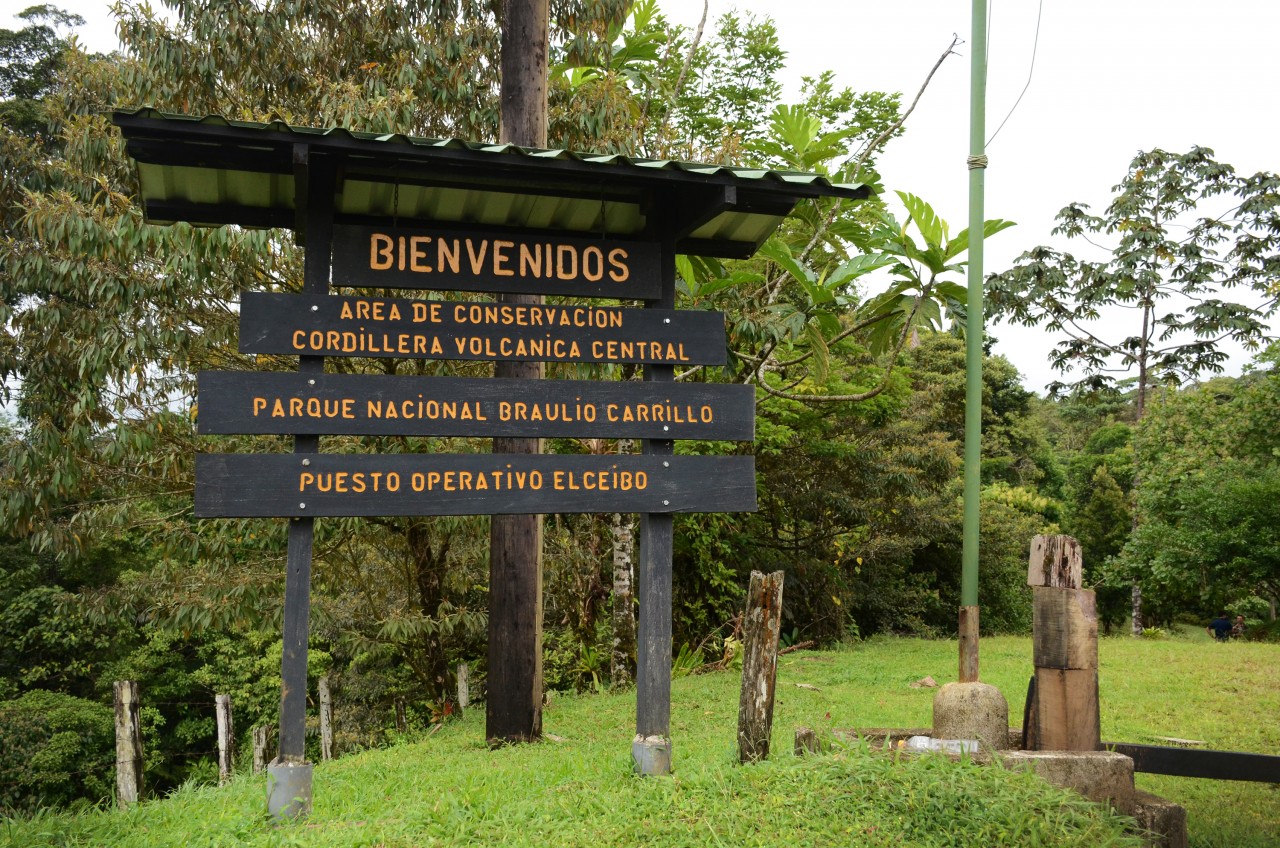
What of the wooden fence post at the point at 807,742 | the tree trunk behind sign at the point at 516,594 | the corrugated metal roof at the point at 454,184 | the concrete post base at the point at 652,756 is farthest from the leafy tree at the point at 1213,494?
the concrete post base at the point at 652,756

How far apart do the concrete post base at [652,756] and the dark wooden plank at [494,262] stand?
8.24 ft

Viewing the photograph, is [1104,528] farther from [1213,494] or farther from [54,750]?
[54,750]

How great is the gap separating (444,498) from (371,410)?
23.2 inches

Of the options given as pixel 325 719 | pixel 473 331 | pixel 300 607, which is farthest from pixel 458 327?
pixel 325 719

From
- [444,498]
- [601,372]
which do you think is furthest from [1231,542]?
[444,498]

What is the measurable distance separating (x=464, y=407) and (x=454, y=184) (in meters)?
1.24

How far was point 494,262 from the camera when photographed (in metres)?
5.62

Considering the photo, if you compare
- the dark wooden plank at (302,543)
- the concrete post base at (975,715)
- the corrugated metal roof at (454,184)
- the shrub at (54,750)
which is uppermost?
the corrugated metal roof at (454,184)

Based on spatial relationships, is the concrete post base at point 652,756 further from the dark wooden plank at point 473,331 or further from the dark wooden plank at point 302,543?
the dark wooden plank at point 473,331

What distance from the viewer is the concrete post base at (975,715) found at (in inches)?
221

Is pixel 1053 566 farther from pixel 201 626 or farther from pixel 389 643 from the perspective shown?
pixel 389 643

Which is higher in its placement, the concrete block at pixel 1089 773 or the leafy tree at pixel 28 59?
the leafy tree at pixel 28 59

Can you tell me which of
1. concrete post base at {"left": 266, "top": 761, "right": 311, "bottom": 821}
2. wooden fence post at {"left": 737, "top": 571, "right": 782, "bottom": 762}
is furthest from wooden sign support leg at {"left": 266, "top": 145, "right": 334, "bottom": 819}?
wooden fence post at {"left": 737, "top": 571, "right": 782, "bottom": 762}

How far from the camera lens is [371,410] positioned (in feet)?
17.3
